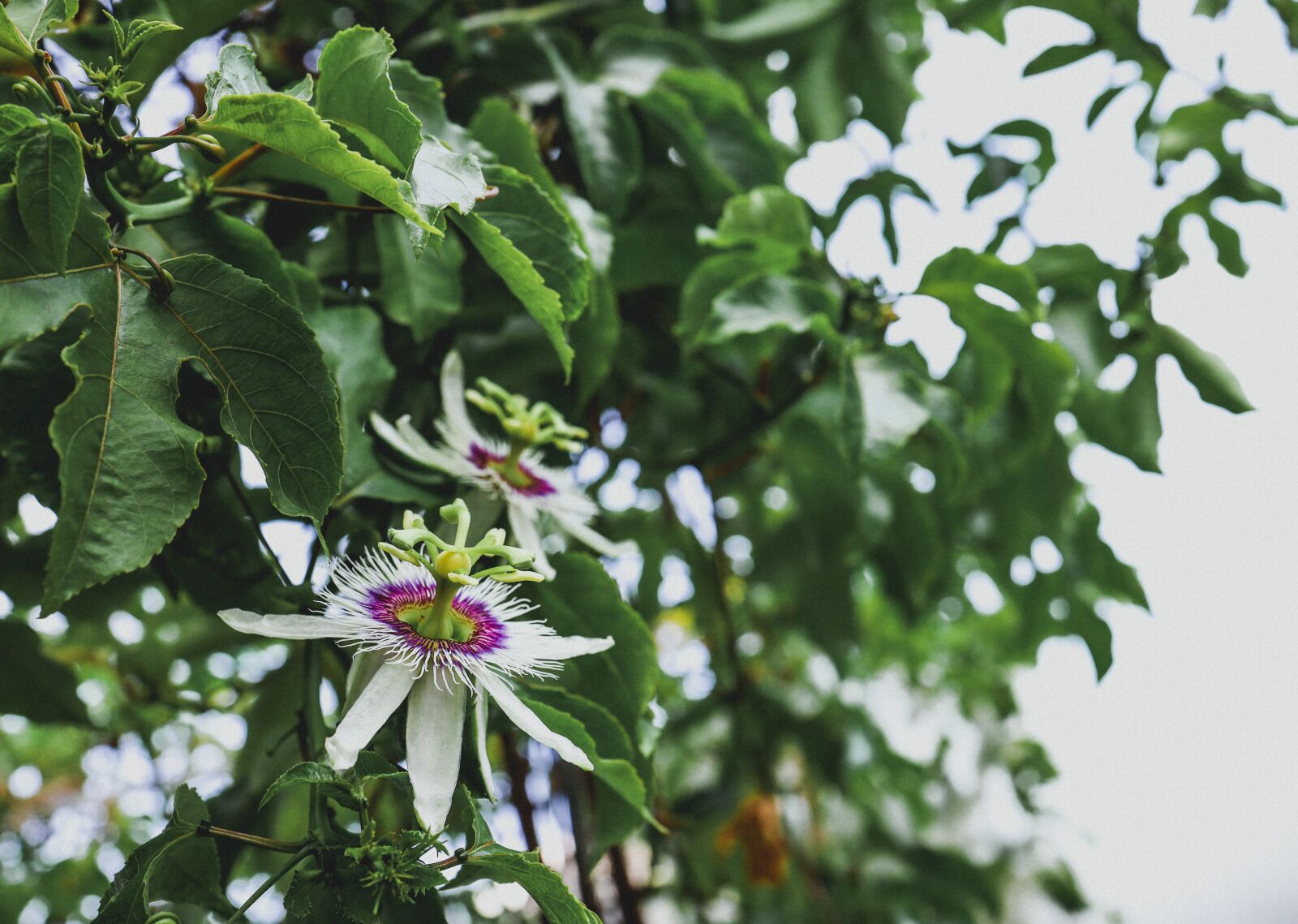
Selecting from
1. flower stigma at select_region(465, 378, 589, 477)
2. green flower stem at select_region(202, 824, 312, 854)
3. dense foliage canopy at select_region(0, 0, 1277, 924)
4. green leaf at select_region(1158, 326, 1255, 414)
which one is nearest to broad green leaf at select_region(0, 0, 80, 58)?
dense foliage canopy at select_region(0, 0, 1277, 924)

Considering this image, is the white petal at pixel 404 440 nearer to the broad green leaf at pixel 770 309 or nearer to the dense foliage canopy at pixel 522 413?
the dense foliage canopy at pixel 522 413

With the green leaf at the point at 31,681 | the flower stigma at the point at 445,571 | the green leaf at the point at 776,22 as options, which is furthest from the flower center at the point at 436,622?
the green leaf at the point at 776,22

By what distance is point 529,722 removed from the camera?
54 cm

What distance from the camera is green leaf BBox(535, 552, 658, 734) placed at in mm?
680

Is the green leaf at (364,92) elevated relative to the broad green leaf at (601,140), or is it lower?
elevated

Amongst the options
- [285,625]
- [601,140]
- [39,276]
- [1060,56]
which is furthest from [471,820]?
[1060,56]

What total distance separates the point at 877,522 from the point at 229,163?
70 centimetres

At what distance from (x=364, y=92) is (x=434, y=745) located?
0.36 metres

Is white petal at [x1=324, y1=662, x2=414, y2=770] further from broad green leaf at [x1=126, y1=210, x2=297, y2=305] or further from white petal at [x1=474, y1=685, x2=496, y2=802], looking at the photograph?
broad green leaf at [x1=126, y1=210, x2=297, y2=305]

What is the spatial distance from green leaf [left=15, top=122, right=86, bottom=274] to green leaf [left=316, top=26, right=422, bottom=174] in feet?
0.45

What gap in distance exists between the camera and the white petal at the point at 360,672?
0.53 meters

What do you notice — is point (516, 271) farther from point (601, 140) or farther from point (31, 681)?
point (31, 681)

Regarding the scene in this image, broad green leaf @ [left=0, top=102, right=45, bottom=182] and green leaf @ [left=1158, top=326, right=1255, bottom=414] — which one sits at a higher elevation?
broad green leaf @ [left=0, top=102, right=45, bottom=182]

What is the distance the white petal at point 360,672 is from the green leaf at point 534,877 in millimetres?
106
